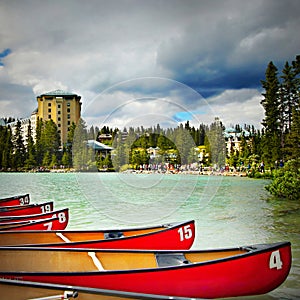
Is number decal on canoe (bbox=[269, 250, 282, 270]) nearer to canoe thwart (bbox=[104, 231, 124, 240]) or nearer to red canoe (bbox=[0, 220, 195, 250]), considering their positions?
red canoe (bbox=[0, 220, 195, 250])

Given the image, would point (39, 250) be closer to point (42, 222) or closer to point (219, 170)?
point (42, 222)

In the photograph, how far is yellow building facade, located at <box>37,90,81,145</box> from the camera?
77.1 m

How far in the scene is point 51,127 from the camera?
2906 inches

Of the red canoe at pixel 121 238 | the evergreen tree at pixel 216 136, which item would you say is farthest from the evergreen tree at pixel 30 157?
the red canoe at pixel 121 238

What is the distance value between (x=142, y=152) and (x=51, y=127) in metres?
63.1

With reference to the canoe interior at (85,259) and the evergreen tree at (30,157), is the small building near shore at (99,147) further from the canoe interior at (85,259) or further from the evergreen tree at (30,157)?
the evergreen tree at (30,157)

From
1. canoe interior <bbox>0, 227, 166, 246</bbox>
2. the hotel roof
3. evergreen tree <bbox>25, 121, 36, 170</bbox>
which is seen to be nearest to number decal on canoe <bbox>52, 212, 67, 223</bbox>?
canoe interior <bbox>0, 227, 166, 246</bbox>

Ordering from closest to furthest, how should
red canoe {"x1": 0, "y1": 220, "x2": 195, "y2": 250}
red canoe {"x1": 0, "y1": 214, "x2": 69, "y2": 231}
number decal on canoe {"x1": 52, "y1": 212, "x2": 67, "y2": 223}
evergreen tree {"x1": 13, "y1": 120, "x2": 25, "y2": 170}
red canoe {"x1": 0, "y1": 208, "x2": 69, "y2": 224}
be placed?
red canoe {"x1": 0, "y1": 220, "x2": 195, "y2": 250} < red canoe {"x1": 0, "y1": 214, "x2": 69, "y2": 231} < number decal on canoe {"x1": 52, "y1": 212, "x2": 67, "y2": 223} < red canoe {"x1": 0, "y1": 208, "x2": 69, "y2": 224} < evergreen tree {"x1": 13, "y1": 120, "x2": 25, "y2": 170}

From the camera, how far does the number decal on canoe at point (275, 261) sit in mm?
4828

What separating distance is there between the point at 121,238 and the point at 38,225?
242 centimetres

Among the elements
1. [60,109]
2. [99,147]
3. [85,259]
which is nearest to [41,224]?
[85,259]

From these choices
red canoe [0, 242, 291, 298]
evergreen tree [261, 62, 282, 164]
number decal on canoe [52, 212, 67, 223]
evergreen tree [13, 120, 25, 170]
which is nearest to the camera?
red canoe [0, 242, 291, 298]

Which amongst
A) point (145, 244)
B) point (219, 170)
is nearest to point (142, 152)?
point (145, 244)

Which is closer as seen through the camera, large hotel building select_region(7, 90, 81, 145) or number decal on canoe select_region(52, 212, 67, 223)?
number decal on canoe select_region(52, 212, 67, 223)
